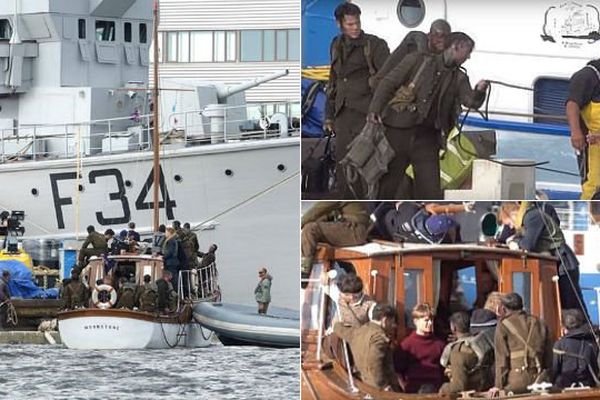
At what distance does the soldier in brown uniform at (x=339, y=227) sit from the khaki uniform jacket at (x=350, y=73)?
560 mm

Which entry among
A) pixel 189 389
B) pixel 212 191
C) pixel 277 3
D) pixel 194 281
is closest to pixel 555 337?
pixel 189 389

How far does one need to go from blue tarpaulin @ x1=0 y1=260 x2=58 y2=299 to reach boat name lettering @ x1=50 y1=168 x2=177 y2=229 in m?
4.57

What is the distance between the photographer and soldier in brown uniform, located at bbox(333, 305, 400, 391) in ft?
42.9

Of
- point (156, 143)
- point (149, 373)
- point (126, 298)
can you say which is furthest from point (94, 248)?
point (149, 373)

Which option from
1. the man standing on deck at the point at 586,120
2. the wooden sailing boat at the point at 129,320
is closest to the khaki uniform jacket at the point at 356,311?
the man standing on deck at the point at 586,120

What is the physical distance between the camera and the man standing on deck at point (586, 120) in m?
13.1

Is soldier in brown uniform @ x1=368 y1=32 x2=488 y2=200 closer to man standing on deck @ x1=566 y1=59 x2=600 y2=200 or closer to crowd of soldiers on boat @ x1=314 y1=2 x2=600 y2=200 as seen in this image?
crowd of soldiers on boat @ x1=314 y1=2 x2=600 y2=200

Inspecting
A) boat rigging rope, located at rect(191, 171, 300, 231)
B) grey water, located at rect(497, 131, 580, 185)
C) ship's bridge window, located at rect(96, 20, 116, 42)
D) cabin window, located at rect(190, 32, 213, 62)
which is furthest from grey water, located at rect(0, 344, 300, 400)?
cabin window, located at rect(190, 32, 213, 62)

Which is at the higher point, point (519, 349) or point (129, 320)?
point (519, 349)

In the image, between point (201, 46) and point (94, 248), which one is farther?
point (201, 46)

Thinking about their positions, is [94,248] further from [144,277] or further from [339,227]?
[339,227]

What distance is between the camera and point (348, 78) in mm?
13266

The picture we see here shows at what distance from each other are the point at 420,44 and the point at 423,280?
1.45 meters

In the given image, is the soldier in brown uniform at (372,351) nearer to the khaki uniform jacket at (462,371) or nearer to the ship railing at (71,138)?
the khaki uniform jacket at (462,371)
